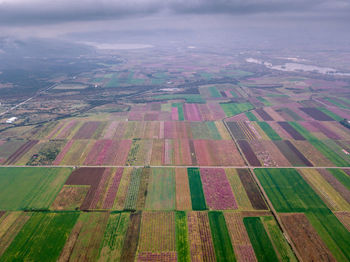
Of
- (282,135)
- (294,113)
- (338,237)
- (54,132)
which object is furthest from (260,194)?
(54,132)

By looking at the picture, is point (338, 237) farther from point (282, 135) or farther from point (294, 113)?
point (294, 113)

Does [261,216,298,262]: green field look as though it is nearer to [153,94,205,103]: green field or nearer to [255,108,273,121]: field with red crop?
[255,108,273,121]: field with red crop

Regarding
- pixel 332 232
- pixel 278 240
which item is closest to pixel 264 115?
pixel 332 232

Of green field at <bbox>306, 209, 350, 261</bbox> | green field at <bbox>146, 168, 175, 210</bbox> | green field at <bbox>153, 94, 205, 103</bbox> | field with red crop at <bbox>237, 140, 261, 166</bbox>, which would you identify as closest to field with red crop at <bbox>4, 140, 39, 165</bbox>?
green field at <bbox>146, 168, 175, 210</bbox>

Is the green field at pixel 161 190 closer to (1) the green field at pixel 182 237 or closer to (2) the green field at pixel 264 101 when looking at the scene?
(1) the green field at pixel 182 237

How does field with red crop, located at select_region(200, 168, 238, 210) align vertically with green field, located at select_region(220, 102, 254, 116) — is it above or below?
above

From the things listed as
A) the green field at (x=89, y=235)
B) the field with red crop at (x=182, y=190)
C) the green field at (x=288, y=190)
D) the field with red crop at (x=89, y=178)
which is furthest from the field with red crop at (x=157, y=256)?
the green field at (x=288, y=190)
